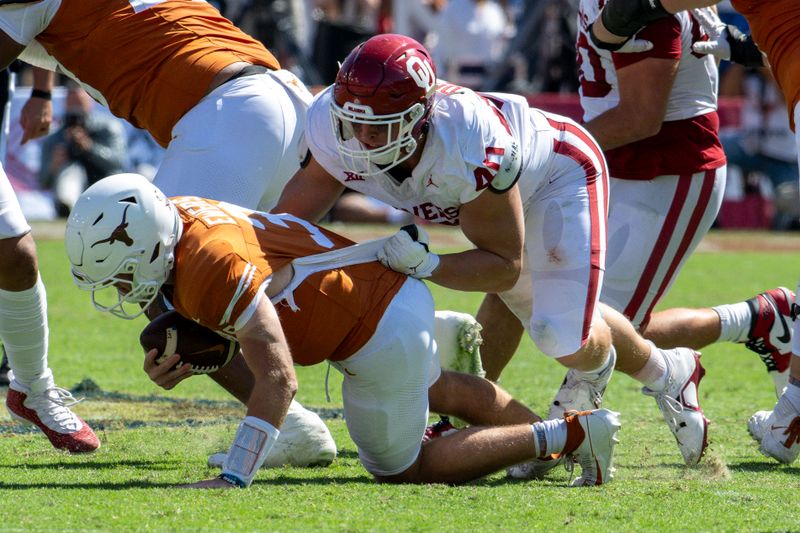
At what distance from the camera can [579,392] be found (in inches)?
179

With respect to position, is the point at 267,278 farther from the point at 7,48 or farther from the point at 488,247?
the point at 7,48

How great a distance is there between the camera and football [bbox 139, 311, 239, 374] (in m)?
3.88

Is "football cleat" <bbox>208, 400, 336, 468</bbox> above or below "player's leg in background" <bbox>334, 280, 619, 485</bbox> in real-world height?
below

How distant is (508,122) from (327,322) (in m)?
0.98

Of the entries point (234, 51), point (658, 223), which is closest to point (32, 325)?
point (234, 51)

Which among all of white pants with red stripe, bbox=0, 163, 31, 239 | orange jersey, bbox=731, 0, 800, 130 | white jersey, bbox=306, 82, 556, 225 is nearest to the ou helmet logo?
white jersey, bbox=306, 82, 556, 225

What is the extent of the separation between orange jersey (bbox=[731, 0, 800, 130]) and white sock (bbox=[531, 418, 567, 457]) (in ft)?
4.66

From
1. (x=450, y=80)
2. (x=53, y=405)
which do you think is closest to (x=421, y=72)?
(x=53, y=405)

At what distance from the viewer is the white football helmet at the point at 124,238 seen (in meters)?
3.70

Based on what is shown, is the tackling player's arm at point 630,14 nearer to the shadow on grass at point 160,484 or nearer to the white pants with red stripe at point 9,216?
the shadow on grass at point 160,484

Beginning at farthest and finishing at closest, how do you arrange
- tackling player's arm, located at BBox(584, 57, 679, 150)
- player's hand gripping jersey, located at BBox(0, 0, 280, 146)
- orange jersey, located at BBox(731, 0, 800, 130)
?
tackling player's arm, located at BBox(584, 57, 679, 150), player's hand gripping jersey, located at BBox(0, 0, 280, 146), orange jersey, located at BBox(731, 0, 800, 130)

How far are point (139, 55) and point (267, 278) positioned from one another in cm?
135

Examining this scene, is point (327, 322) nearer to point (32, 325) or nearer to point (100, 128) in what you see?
point (32, 325)

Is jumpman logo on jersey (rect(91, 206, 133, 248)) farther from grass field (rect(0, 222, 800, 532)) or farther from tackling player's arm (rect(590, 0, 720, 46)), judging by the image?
tackling player's arm (rect(590, 0, 720, 46))
